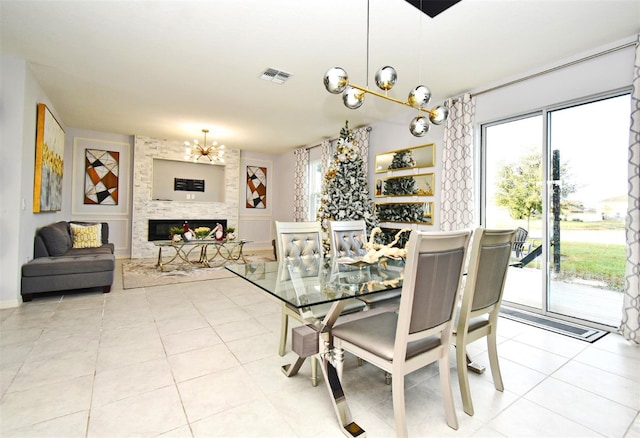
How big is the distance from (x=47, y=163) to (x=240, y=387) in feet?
15.0

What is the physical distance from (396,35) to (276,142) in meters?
4.99

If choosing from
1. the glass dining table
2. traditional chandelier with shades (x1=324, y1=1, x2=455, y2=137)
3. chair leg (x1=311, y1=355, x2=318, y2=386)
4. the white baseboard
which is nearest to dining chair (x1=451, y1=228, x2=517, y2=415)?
the glass dining table

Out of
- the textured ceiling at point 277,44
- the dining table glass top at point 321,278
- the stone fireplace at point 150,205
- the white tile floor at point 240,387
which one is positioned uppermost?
the textured ceiling at point 277,44

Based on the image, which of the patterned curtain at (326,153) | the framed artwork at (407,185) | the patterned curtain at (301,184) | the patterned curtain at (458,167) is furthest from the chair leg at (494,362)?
the patterned curtain at (301,184)

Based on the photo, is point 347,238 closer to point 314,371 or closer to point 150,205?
point 314,371

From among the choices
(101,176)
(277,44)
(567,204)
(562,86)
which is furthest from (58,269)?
(562,86)

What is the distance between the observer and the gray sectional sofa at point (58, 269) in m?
3.66

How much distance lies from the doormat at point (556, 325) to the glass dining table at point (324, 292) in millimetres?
1886

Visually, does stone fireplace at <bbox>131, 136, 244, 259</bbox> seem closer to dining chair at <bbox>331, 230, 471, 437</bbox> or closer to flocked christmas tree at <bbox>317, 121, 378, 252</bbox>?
flocked christmas tree at <bbox>317, 121, 378, 252</bbox>

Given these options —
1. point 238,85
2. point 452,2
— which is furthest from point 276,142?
point 452,2

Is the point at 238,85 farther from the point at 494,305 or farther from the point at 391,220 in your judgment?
the point at 494,305

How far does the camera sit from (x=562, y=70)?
3352 mm

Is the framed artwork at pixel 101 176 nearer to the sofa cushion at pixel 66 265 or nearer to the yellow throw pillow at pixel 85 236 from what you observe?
the yellow throw pillow at pixel 85 236

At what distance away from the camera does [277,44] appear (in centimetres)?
311
